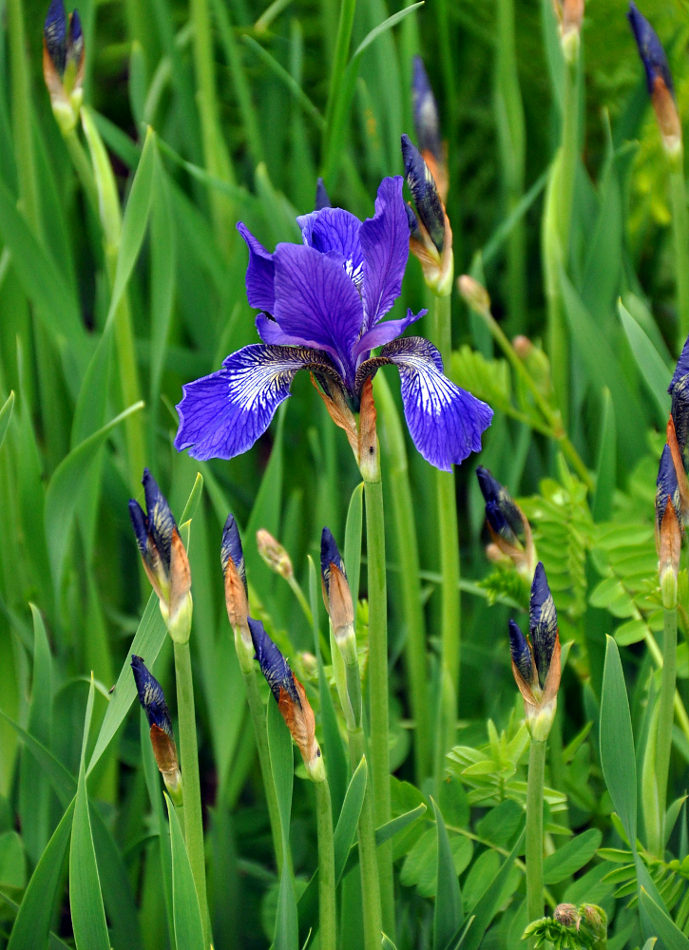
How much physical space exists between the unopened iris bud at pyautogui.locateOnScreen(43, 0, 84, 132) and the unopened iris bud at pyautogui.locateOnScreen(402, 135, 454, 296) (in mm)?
559

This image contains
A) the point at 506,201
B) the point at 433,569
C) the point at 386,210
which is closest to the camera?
the point at 386,210

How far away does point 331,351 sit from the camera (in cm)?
82

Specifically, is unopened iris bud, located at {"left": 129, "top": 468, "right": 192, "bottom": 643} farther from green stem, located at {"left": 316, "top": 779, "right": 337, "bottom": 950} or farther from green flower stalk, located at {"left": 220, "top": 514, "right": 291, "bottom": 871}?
green stem, located at {"left": 316, "top": 779, "right": 337, "bottom": 950}

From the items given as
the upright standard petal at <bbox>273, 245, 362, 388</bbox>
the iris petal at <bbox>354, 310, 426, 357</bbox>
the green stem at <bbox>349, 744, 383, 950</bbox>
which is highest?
the upright standard petal at <bbox>273, 245, 362, 388</bbox>

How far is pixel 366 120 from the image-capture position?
5.19 ft

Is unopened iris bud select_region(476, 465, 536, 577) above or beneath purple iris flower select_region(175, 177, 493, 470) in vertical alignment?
beneath

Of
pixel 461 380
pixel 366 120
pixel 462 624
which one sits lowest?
pixel 462 624

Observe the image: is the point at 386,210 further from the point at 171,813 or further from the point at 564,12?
the point at 564,12

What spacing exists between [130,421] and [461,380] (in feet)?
1.56

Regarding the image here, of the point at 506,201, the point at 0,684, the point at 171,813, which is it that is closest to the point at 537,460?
the point at 506,201

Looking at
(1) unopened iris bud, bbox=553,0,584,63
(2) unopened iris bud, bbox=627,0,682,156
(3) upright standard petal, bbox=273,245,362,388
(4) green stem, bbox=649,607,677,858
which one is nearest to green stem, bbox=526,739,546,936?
(4) green stem, bbox=649,607,677,858

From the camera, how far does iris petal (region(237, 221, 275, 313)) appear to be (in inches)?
32.4

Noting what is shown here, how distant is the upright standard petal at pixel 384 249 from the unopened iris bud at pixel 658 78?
2.03 ft

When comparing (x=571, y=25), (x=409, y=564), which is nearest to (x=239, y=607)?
(x=409, y=564)
